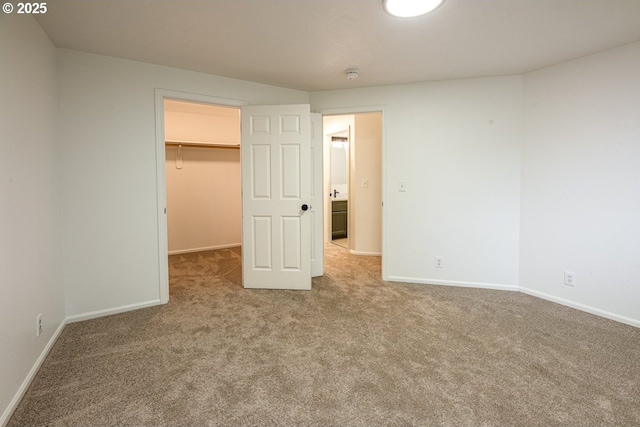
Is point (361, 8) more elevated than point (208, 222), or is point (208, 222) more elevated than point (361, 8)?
point (361, 8)

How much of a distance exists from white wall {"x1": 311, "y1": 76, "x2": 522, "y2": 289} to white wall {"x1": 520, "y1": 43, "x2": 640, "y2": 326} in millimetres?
174

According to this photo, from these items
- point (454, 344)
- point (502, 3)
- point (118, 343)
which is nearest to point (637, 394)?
point (454, 344)

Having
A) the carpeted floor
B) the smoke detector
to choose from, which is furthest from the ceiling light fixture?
the carpeted floor

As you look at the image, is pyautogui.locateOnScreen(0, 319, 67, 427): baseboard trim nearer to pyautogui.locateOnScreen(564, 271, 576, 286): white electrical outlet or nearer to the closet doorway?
the closet doorway

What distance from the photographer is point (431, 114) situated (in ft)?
12.0

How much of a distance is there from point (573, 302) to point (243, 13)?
385cm

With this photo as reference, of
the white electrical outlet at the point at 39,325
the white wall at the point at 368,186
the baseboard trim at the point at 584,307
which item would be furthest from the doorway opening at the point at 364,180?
the white electrical outlet at the point at 39,325

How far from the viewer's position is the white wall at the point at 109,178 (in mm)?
2729

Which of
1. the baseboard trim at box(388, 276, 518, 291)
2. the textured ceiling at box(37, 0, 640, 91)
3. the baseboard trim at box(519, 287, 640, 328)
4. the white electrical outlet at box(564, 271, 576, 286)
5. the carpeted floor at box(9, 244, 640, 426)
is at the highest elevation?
the textured ceiling at box(37, 0, 640, 91)

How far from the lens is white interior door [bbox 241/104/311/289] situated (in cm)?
352

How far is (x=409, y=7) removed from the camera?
2.04 m

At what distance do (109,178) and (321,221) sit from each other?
2.31 metres

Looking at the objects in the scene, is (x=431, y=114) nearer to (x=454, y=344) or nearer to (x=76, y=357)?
(x=454, y=344)

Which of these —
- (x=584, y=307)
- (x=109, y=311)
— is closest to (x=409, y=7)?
(x=584, y=307)
